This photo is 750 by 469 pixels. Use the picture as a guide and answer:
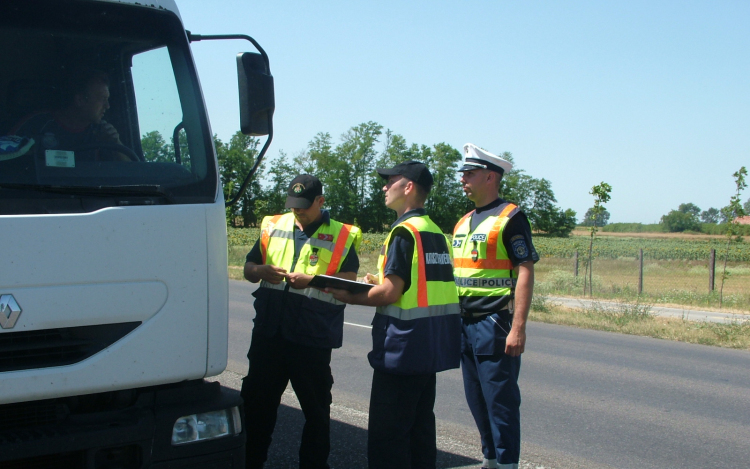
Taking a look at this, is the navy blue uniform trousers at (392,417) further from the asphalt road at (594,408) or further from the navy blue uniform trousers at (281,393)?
the asphalt road at (594,408)

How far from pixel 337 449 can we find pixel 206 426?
1.98 metres

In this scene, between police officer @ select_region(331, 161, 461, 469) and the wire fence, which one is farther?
the wire fence

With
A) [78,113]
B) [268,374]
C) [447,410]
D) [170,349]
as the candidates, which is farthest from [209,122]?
[447,410]

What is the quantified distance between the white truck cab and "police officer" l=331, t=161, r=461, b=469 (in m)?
0.76

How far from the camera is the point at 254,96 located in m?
3.19

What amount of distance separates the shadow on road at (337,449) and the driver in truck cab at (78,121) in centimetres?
236

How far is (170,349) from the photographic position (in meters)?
2.68

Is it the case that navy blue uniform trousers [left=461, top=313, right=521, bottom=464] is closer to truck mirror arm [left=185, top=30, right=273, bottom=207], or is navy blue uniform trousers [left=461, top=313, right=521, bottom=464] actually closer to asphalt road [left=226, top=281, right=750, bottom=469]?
asphalt road [left=226, top=281, right=750, bottom=469]

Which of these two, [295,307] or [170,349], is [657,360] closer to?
[295,307]

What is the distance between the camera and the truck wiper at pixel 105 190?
8.25ft

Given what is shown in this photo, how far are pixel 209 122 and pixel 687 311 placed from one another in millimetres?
14818

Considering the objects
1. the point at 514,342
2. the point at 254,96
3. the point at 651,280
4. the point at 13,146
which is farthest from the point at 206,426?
the point at 651,280

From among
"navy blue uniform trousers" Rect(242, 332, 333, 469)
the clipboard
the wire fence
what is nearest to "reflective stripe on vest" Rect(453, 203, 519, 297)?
the clipboard

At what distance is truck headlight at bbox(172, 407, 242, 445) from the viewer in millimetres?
2684
